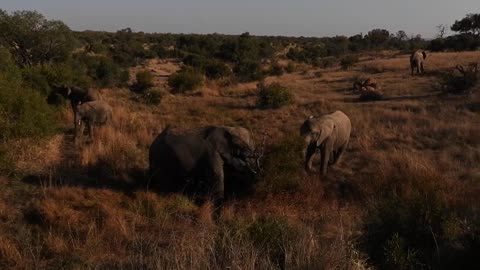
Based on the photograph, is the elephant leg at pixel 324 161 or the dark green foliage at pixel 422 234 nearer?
the dark green foliage at pixel 422 234

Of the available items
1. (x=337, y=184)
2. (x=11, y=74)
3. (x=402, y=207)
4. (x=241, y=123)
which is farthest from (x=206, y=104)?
(x=402, y=207)

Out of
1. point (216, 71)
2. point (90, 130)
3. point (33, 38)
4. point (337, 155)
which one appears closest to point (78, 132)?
point (90, 130)

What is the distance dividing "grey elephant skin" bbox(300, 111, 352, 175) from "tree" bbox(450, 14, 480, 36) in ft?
141

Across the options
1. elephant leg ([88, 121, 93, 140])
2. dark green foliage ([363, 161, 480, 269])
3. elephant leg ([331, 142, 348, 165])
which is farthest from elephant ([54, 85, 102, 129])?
dark green foliage ([363, 161, 480, 269])

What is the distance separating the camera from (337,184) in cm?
1026

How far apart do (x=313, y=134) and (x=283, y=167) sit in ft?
3.84

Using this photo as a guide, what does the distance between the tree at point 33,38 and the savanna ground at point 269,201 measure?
8.39 m

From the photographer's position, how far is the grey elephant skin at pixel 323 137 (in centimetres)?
1027

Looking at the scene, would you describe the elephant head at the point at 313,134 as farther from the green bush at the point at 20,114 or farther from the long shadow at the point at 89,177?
the green bush at the point at 20,114

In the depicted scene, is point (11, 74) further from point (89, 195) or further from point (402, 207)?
point (402, 207)

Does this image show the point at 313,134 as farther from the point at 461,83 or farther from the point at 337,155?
the point at 461,83

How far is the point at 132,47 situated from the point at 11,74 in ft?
95.8

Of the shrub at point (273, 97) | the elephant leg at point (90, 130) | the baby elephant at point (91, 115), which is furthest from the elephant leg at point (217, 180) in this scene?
the shrub at point (273, 97)

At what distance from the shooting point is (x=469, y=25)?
49875mm
